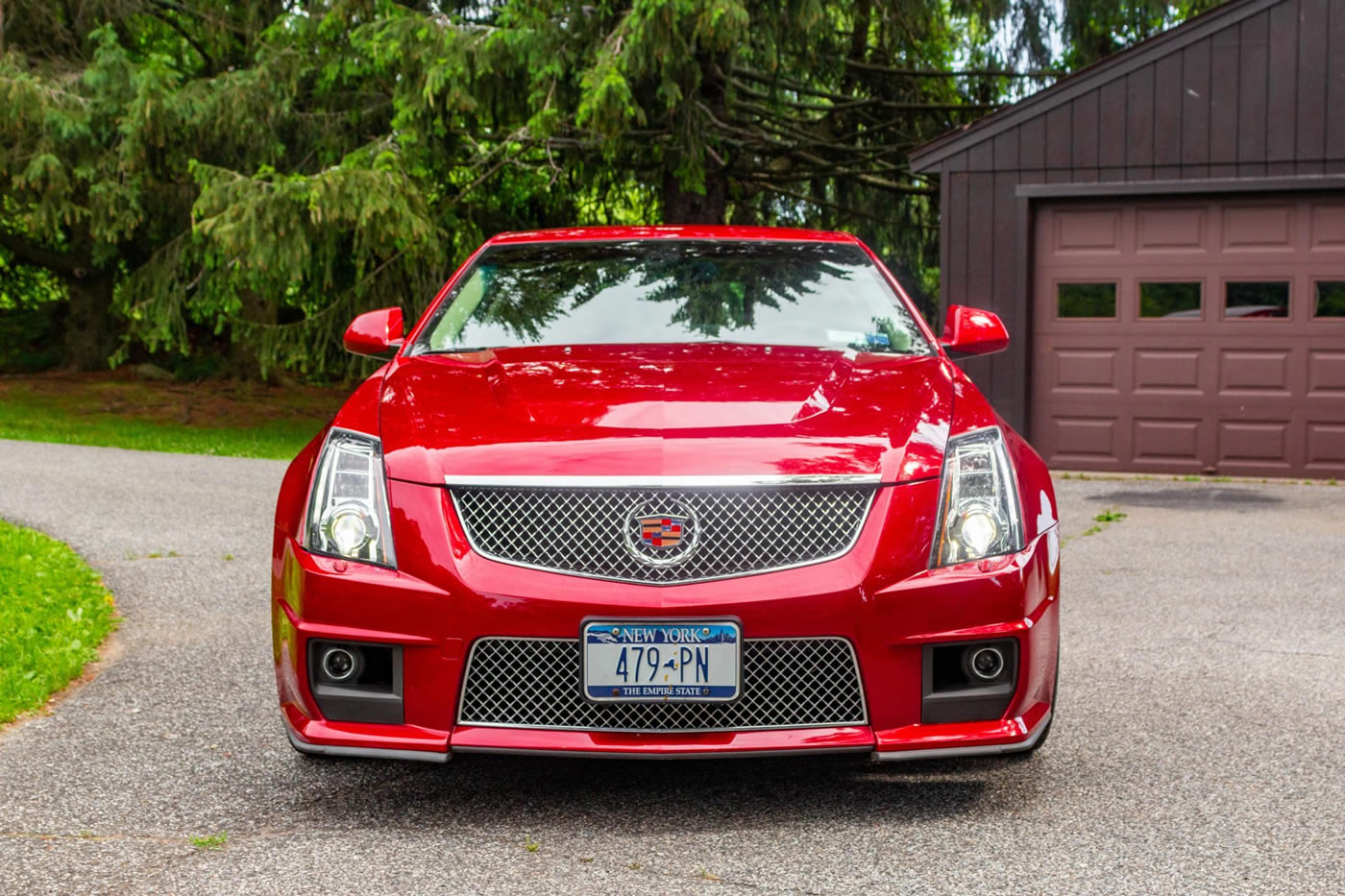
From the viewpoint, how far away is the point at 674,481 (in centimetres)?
354

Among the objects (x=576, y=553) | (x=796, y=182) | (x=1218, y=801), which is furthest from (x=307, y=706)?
(x=796, y=182)

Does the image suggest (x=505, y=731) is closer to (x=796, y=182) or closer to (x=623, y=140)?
(x=623, y=140)

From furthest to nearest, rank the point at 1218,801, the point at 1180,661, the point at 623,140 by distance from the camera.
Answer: the point at 623,140 → the point at 1180,661 → the point at 1218,801

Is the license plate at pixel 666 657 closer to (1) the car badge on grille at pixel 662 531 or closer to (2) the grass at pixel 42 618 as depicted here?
(1) the car badge on grille at pixel 662 531

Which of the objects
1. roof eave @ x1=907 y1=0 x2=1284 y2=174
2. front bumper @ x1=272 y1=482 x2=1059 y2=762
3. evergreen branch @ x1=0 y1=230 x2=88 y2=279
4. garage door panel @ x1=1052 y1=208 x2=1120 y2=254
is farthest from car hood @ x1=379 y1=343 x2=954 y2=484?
evergreen branch @ x1=0 y1=230 x2=88 y2=279

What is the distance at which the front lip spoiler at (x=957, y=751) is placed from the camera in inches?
140

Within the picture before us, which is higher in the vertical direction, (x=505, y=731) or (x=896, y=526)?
(x=896, y=526)

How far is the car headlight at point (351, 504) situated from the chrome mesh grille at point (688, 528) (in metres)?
0.25

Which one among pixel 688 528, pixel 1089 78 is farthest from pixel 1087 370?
pixel 688 528

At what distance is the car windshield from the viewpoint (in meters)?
4.67

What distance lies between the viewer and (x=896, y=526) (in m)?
3.56

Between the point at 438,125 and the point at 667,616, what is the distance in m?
12.0

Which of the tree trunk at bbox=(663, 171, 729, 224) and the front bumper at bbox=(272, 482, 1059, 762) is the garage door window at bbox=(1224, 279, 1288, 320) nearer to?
the tree trunk at bbox=(663, 171, 729, 224)

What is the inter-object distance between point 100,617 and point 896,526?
4140 millimetres
